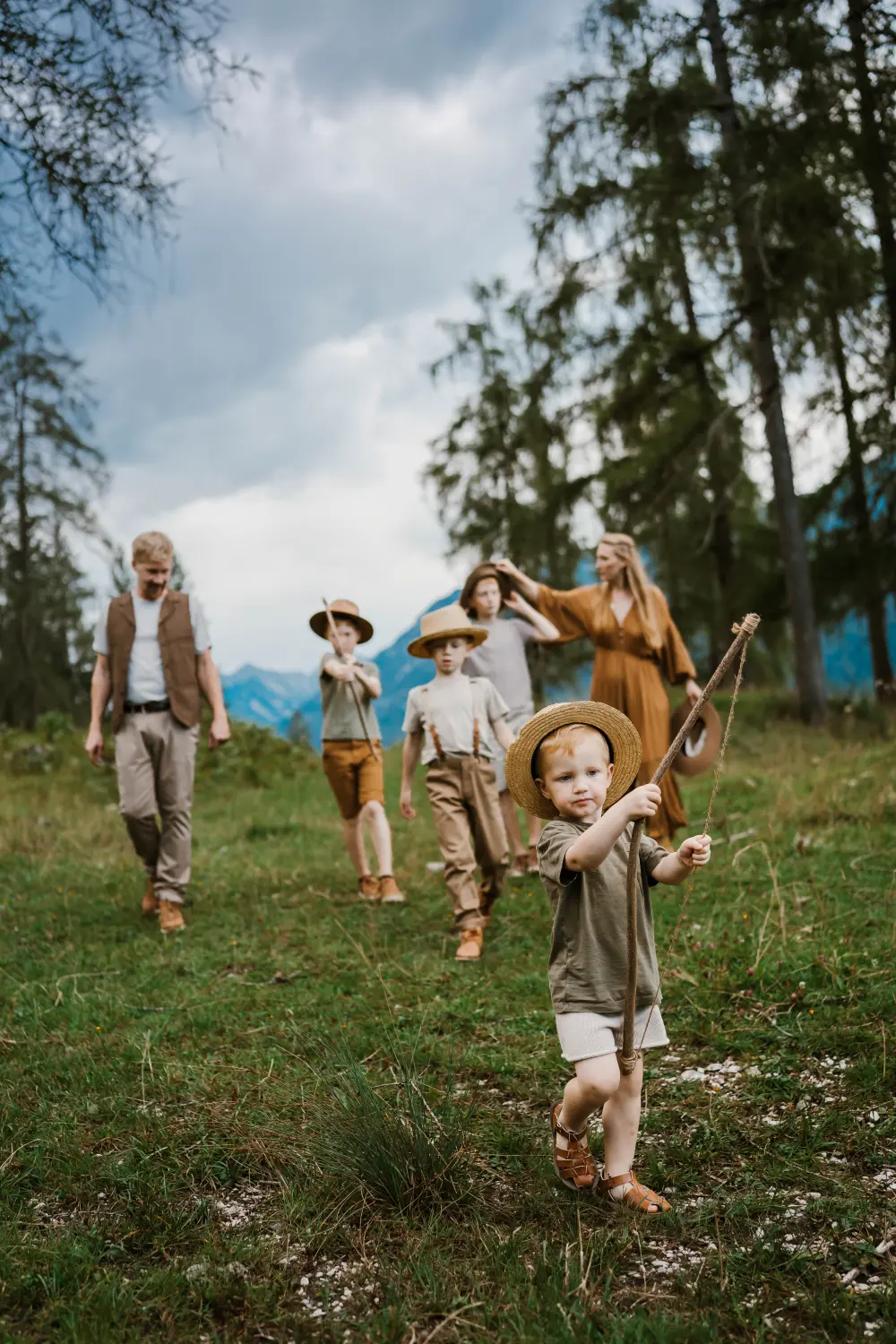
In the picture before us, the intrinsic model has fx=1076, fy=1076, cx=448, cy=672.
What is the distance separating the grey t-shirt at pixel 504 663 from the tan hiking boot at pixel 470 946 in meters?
2.12

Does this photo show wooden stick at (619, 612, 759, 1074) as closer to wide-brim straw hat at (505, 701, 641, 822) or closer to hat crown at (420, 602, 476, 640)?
wide-brim straw hat at (505, 701, 641, 822)

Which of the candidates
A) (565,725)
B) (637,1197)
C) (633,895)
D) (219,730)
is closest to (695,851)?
(633,895)

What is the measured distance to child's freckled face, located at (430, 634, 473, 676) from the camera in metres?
6.38

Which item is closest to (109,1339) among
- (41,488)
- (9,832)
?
(9,832)

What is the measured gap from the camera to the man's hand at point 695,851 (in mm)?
2781

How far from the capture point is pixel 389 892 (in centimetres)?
735

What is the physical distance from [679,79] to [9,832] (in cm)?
1175

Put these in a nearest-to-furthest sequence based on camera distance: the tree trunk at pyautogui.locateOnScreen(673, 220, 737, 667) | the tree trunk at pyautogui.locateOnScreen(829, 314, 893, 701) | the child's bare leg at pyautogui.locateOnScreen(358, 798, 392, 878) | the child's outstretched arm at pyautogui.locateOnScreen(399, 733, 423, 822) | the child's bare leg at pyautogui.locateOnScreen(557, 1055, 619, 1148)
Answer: the child's bare leg at pyautogui.locateOnScreen(557, 1055, 619, 1148), the child's outstretched arm at pyautogui.locateOnScreen(399, 733, 423, 822), the child's bare leg at pyautogui.locateOnScreen(358, 798, 392, 878), the tree trunk at pyautogui.locateOnScreen(829, 314, 893, 701), the tree trunk at pyautogui.locateOnScreen(673, 220, 737, 667)

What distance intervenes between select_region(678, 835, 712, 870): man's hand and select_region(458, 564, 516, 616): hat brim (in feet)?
14.3

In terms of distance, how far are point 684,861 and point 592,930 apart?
0.38 metres

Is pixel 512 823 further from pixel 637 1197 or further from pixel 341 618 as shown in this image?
pixel 637 1197

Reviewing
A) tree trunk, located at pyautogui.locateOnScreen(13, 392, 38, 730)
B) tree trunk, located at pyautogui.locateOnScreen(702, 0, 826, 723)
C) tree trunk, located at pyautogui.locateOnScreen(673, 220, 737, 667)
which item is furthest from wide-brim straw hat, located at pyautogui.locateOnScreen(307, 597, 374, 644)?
tree trunk, located at pyautogui.locateOnScreen(13, 392, 38, 730)

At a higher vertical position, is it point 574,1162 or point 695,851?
point 695,851

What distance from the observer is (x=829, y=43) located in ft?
40.9
